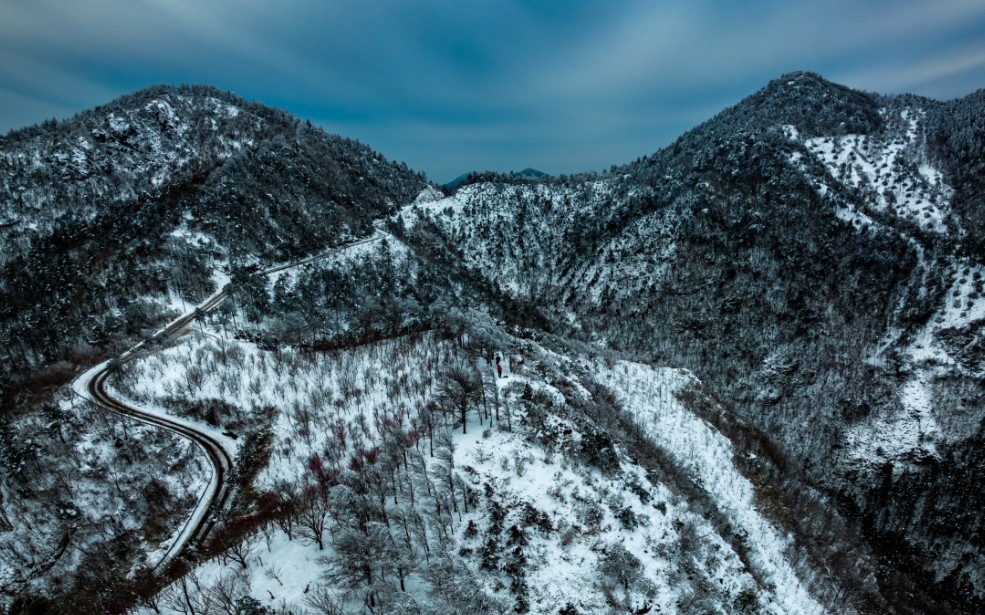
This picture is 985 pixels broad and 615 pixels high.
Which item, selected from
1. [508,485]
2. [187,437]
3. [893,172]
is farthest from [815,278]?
[187,437]

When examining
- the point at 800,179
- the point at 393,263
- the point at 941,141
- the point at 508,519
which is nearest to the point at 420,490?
the point at 508,519

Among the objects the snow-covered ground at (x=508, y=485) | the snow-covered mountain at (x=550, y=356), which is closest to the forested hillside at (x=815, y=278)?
the snow-covered mountain at (x=550, y=356)

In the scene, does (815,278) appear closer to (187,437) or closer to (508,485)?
(508,485)

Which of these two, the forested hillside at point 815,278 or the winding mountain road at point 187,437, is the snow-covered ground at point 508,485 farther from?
the forested hillside at point 815,278

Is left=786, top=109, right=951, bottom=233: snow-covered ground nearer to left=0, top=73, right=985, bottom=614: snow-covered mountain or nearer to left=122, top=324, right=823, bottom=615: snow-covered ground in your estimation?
left=0, top=73, right=985, bottom=614: snow-covered mountain

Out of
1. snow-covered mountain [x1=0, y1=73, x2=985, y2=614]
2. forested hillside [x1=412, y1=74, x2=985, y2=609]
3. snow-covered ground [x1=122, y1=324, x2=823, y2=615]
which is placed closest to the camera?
snow-covered ground [x1=122, y1=324, x2=823, y2=615]

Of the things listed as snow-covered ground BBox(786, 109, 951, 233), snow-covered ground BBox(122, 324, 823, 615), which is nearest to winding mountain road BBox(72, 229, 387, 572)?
snow-covered ground BBox(122, 324, 823, 615)
